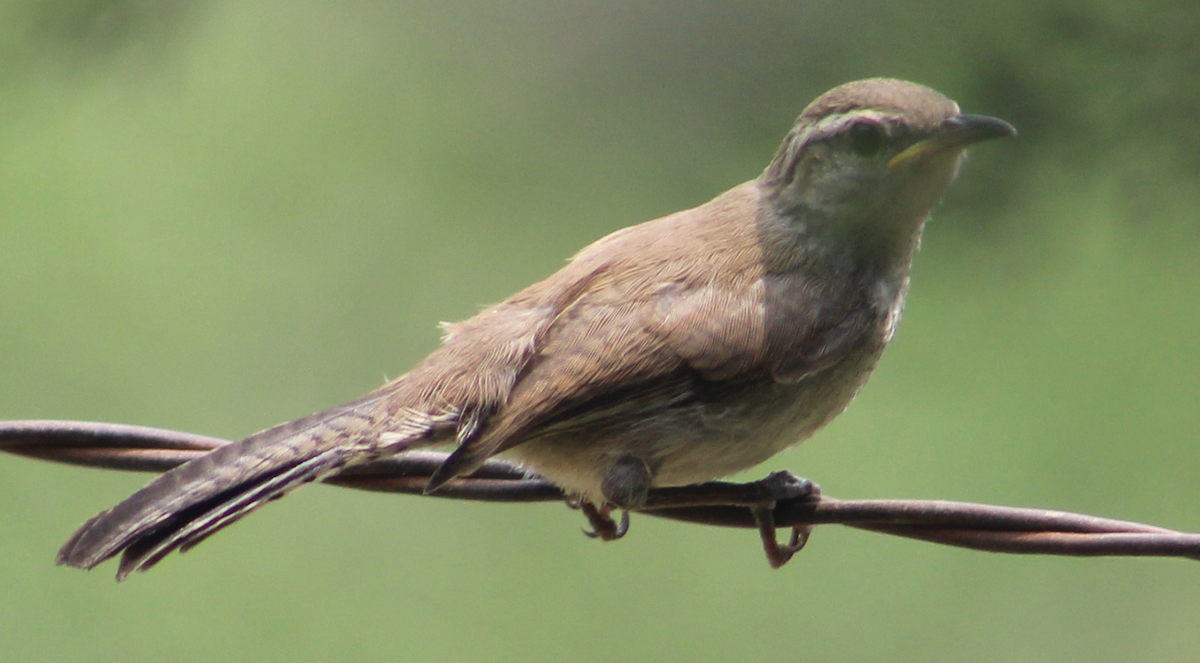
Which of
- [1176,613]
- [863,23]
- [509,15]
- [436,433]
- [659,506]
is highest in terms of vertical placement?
[509,15]

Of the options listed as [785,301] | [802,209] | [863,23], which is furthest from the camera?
[863,23]

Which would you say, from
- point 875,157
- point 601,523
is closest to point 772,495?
point 601,523

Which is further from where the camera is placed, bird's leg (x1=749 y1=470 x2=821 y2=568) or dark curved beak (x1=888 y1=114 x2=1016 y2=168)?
dark curved beak (x1=888 y1=114 x2=1016 y2=168)

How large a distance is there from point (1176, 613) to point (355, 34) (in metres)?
5.66

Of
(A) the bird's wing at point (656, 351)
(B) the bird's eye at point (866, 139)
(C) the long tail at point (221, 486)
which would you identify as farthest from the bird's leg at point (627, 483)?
(B) the bird's eye at point (866, 139)

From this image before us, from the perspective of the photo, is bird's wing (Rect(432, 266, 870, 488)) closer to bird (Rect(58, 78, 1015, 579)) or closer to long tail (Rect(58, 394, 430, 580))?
bird (Rect(58, 78, 1015, 579))

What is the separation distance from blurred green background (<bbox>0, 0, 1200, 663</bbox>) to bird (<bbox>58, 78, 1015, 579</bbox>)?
141cm

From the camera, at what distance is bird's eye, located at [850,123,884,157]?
3.28 meters

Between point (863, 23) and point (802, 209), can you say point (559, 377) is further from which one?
point (863, 23)

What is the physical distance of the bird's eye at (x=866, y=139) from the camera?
10.8ft

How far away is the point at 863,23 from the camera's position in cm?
573

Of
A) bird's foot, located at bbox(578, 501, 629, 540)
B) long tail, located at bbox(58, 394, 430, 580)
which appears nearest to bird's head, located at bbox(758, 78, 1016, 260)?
bird's foot, located at bbox(578, 501, 629, 540)

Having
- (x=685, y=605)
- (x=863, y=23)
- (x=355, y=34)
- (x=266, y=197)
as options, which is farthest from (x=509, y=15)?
(x=685, y=605)

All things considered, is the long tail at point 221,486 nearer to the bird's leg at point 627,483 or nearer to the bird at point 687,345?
the bird at point 687,345
